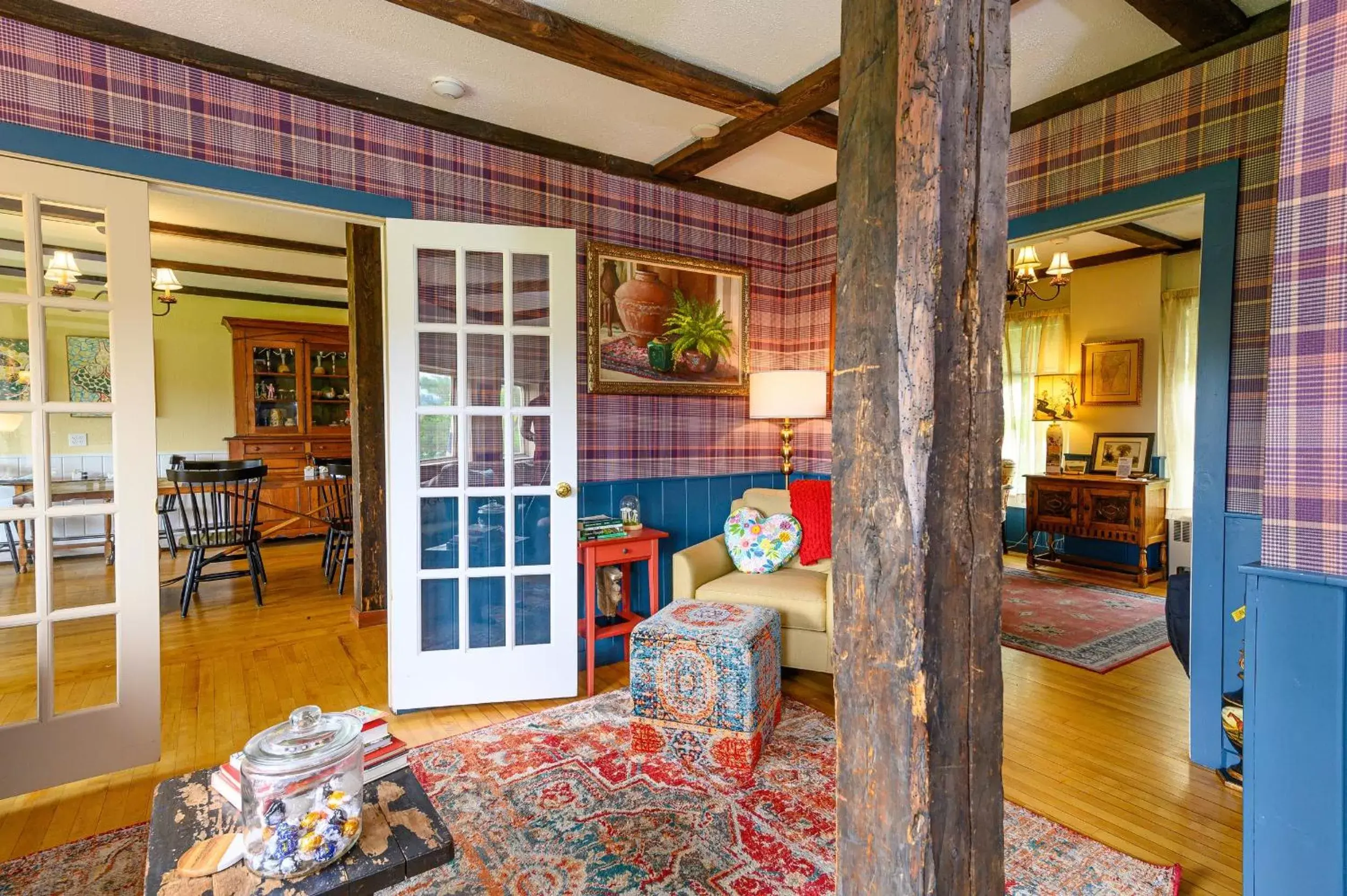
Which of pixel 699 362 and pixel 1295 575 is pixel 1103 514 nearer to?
pixel 699 362

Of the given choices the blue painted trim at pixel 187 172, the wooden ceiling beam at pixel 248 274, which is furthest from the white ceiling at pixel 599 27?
the wooden ceiling beam at pixel 248 274

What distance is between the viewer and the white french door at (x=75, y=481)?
2.19 meters

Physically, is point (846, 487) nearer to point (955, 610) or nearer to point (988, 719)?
point (955, 610)

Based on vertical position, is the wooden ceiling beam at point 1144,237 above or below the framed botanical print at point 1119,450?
above

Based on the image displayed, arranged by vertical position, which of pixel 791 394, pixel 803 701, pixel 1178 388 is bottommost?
pixel 803 701

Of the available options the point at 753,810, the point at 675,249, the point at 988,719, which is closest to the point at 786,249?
the point at 675,249

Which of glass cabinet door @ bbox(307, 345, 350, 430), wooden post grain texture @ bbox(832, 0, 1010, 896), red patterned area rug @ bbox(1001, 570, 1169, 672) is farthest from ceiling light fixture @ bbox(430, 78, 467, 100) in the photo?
glass cabinet door @ bbox(307, 345, 350, 430)

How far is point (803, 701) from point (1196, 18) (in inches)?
116

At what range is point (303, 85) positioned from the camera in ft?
8.58

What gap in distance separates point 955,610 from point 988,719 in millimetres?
213

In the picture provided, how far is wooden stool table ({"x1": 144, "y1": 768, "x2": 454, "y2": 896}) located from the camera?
113cm

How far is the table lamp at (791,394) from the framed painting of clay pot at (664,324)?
1.02 ft

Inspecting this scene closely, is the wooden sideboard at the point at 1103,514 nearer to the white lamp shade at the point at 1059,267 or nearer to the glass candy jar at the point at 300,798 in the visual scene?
the white lamp shade at the point at 1059,267

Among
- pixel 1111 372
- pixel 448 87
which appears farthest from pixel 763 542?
pixel 1111 372
